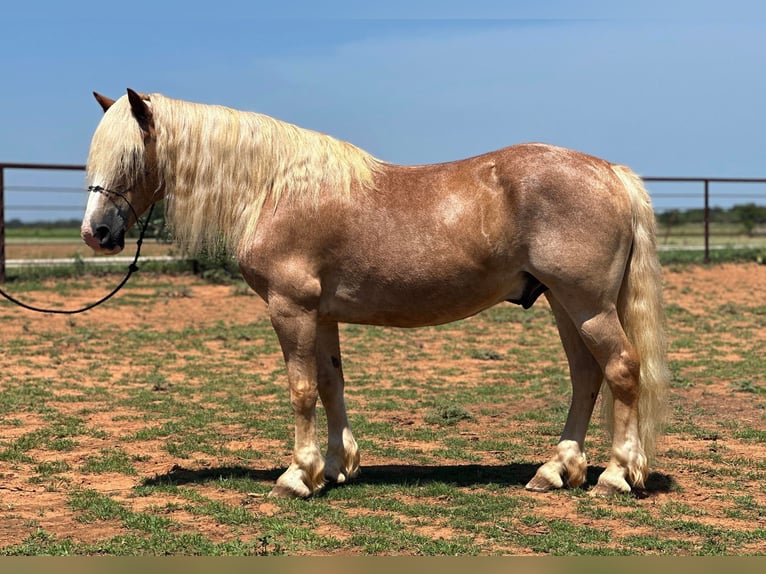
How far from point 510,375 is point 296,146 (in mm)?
5123

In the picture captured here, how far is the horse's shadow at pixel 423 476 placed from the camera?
530cm

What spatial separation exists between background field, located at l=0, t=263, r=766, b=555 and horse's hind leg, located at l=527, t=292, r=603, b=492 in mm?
131

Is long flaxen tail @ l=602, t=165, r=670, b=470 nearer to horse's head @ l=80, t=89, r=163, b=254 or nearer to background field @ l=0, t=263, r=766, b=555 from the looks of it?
background field @ l=0, t=263, r=766, b=555

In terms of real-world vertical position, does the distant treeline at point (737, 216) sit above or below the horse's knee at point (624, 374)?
above

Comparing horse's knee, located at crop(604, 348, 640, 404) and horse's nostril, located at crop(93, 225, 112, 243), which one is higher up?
horse's nostril, located at crop(93, 225, 112, 243)

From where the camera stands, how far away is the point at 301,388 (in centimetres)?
502

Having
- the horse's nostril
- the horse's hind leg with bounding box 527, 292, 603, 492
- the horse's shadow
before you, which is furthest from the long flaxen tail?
the horse's nostril

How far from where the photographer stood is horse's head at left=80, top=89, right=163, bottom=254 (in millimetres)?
4949

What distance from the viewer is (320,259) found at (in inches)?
197

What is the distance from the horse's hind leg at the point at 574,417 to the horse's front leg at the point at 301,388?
130cm

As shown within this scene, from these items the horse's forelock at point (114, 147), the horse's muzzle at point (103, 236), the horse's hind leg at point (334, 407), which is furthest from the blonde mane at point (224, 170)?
the horse's hind leg at point (334, 407)

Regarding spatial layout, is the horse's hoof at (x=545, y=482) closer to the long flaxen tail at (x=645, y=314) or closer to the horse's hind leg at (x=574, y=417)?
the horse's hind leg at (x=574, y=417)

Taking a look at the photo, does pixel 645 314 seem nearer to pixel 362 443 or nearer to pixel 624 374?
pixel 624 374

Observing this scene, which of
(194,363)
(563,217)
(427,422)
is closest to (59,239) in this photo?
(194,363)
